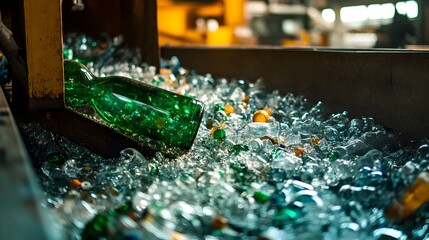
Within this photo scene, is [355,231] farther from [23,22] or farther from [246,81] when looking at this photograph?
[246,81]

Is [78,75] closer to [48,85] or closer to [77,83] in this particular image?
[77,83]

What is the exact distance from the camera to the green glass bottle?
1.75m

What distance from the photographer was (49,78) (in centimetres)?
173

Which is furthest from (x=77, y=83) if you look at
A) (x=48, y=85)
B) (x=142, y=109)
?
(x=142, y=109)

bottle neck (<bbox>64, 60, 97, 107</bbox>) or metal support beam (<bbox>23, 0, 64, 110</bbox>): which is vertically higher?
metal support beam (<bbox>23, 0, 64, 110</bbox>)

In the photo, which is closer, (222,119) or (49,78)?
(49,78)

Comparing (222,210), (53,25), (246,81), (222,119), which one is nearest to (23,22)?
(53,25)

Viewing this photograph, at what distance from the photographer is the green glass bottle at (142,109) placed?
68.9 inches

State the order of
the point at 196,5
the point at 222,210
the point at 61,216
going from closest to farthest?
the point at 61,216 < the point at 222,210 < the point at 196,5

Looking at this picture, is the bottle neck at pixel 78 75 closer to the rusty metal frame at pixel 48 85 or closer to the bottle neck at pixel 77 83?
the bottle neck at pixel 77 83

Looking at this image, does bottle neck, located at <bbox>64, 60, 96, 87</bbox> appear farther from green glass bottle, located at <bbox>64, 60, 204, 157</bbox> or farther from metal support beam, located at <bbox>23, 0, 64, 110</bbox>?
metal support beam, located at <bbox>23, 0, 64, 110</bbox>

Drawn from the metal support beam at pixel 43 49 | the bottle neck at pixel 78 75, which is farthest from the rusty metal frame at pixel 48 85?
the bottle neck at pixel 78 75

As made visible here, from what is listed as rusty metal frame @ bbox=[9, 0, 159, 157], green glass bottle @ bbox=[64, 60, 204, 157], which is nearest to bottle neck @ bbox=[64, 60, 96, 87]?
green glass bottle @ bbox=[64, 60, 204, 157]

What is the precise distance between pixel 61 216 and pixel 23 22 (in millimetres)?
898
